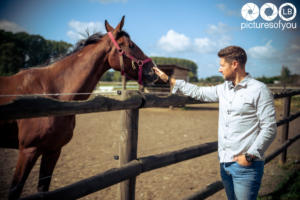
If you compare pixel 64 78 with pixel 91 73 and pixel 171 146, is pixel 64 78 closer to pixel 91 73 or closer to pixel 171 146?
pixel 91 73

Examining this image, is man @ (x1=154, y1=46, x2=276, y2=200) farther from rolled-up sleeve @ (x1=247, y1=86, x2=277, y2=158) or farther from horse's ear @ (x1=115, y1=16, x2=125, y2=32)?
horse's ear @ (x1=115, y1=16, x2=125, y2=32)

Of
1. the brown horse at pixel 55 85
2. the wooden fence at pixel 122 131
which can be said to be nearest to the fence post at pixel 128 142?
the wooden fence at pixel 122 131

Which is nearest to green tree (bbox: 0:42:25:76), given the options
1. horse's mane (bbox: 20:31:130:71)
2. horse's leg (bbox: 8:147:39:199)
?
horse's mane (bbox: 20:31:130:71)

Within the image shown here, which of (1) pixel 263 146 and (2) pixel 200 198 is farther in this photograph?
(2) pixel 200 198

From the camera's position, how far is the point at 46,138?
6.40ft

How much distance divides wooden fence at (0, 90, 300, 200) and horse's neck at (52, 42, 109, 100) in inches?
37.4

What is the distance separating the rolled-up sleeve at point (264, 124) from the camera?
1412 mm

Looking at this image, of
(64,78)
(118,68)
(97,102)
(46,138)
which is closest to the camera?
(97,102)

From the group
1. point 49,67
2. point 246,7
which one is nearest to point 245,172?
point 49,67

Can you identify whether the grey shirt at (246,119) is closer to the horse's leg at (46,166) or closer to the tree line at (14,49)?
the horse's leg at (46,166)

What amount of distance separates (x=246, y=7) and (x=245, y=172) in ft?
28.4

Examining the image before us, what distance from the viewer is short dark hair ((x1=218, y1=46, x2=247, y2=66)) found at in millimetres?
1550

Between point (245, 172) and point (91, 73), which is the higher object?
point (91, 73)

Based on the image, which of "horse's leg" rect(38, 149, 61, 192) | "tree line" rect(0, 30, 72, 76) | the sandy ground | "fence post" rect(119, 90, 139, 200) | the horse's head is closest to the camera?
"fence post" rect(119, 90, 139, 200)
